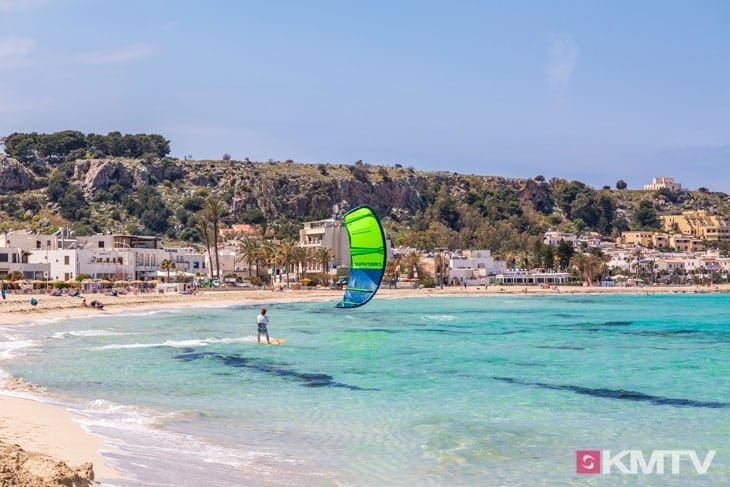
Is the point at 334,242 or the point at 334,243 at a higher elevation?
the point at 334,242

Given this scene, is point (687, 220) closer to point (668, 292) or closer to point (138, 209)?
point (668, 292)

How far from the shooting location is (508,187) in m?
173

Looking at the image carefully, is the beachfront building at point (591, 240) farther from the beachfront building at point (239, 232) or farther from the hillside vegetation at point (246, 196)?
the beachfront building at point (239, 232)

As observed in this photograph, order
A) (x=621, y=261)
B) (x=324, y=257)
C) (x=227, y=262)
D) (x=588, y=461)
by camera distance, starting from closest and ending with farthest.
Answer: (x=588, y=461) → (x=324, y=257) → (x=227, y=262) → (x=621, y=261)

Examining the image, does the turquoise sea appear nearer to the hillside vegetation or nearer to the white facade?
the white facade

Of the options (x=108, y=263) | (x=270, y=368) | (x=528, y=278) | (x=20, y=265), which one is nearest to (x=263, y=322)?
(x=270, y=368)

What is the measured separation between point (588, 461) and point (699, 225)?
174 m

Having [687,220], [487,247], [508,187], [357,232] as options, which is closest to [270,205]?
[487,247]

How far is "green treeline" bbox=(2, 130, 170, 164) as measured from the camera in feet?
479

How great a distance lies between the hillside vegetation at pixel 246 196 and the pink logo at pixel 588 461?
107102 mm

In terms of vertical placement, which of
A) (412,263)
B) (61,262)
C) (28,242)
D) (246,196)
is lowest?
(412,263)

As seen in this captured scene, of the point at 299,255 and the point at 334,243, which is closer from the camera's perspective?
the point at 299,255

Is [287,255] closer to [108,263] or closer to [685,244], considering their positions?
[108,263]

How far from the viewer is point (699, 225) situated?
567 feet
